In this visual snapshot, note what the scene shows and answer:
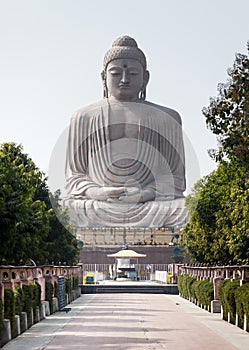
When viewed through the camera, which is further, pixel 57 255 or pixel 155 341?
pixel 57 255

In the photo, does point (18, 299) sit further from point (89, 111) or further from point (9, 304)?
point (89, 111)

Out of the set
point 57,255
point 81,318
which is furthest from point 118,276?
point 81,318

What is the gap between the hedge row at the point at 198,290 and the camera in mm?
24266

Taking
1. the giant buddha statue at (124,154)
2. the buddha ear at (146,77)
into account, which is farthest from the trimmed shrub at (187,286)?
the buddha ear at (146,77)

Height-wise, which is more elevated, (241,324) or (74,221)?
(74,221)

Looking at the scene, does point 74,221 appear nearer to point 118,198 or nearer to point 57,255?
point 118,198

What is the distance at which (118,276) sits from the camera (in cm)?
5066

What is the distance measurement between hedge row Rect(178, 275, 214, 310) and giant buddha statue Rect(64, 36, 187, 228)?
19.6m

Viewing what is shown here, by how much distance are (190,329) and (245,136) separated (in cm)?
548

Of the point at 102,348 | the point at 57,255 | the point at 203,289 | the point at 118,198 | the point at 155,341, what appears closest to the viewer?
the point at 102,348

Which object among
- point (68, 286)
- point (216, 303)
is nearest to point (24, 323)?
point (216, 303)

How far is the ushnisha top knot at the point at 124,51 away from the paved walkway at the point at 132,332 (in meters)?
32.8

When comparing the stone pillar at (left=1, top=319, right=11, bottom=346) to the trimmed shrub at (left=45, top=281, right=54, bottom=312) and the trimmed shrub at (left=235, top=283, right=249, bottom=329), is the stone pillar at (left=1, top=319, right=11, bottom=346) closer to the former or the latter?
the trimmed shrub at (left=235, top=283, right=249, bottom=329)

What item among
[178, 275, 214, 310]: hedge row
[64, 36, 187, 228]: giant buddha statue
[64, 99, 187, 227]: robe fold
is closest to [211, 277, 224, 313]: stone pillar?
[178, 275, 214, 310]: hedge row
